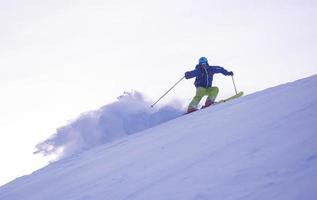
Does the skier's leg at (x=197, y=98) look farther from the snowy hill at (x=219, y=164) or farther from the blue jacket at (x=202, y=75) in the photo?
the snowy hill at (x=219, y=164)

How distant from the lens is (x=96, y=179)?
258 inches

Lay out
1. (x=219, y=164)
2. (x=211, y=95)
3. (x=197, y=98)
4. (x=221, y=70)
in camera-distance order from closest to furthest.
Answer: (x=219, y=164)
(x=197, y=98)
(x=211, y=95)
(x=221, y=70)

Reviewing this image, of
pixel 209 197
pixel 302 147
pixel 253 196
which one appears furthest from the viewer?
pixel 302 147

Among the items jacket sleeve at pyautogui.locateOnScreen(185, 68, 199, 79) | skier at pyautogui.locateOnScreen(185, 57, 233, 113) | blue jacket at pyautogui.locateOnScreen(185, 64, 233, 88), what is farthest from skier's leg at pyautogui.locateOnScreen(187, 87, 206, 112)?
jacket sleeve at pyautogui.locateOnScreen(185, 68, 199, 79)

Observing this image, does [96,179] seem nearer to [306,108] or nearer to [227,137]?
[227,137]

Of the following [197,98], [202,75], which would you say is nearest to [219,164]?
[197,98]

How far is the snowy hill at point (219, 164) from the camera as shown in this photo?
376cm

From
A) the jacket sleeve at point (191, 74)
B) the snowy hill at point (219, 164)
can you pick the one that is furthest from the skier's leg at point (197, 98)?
the snowy hill at point (219, 164)

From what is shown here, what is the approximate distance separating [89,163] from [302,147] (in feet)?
17.4

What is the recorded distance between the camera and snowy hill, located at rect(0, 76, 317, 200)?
148 inches

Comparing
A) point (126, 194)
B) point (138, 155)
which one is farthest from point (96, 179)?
point (126, 194)

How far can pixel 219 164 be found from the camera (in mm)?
4770

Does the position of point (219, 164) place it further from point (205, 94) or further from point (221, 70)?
point (221, 70)

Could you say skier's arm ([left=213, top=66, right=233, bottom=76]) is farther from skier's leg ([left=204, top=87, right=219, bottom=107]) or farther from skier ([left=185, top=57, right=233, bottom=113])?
skier's leg ([left=204, top=87, right=219, bottom=107])
